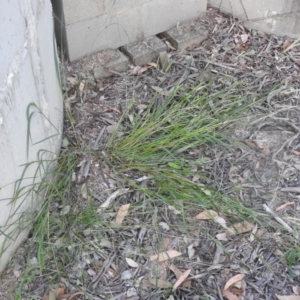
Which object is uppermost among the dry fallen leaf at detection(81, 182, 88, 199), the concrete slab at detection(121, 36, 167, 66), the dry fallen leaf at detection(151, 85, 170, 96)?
the concrete slab at detection(121, 36, 167, 66)

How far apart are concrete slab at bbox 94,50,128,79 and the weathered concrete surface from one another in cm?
88

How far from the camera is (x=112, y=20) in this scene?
10.8 feet

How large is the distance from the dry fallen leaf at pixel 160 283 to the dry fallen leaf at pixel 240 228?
384 mm

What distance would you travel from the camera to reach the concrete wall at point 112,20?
3.13 meters

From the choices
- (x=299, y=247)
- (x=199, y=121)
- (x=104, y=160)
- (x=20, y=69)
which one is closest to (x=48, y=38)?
(x=20, y=69)

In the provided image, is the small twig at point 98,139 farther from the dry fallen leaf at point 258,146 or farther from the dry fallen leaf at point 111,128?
the dry fallen leaf at point 258,146

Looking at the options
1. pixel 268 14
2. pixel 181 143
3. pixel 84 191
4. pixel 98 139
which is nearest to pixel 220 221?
pixel 181 143

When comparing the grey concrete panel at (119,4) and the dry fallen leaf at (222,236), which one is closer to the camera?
the dry fallen leaf at (222,236)

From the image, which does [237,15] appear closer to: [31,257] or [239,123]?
[239,123]

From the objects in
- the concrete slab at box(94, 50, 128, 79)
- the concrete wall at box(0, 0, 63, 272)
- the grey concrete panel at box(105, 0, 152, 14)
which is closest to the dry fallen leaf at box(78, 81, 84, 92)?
the concrete slab at box(94, 50, 128, 79)

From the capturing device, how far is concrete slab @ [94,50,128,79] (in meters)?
3.29

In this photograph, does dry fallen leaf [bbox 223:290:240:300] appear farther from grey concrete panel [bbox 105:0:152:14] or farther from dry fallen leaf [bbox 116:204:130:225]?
grey concrete panel [bbox 105:0:152:14]

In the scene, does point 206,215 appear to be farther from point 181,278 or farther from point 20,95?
point 20,95

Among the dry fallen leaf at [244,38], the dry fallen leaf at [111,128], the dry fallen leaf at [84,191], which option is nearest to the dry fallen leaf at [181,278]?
the dry fallen leaf at [84,191]
